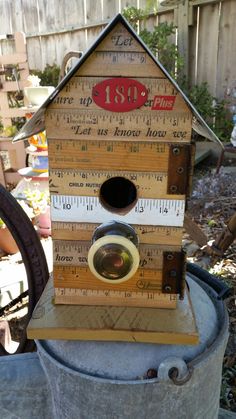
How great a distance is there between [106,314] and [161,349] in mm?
136

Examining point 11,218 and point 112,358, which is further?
point 11,218

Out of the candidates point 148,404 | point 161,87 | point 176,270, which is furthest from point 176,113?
point 148,404

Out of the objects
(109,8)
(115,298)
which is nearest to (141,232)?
(115,298)

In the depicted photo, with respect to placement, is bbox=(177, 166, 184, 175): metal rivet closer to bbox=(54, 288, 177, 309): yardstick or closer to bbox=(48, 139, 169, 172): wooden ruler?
bbox=(48, 139, 169, 172): wooden ruler

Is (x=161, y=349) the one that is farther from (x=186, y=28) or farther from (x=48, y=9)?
(x=48, y=9)

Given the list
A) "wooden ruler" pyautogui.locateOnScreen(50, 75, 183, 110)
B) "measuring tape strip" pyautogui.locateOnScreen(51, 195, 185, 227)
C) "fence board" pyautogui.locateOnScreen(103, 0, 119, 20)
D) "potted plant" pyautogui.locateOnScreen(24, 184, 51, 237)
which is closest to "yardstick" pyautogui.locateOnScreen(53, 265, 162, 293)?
"measuring tape strip" pyautogui.locateOnScreen(51, 195, 185, 227)

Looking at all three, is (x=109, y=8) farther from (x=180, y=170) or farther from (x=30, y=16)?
(x=180, y=170)

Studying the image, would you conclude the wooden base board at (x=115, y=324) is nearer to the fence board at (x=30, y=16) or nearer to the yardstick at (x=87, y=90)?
the yardstick at (x=87, y=90)

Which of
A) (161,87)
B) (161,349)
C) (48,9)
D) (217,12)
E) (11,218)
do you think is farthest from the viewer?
(48,9)

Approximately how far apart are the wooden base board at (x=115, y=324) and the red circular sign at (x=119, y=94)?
428mm

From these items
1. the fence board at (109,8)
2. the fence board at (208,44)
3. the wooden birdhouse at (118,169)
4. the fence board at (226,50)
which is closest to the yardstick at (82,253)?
the wooden birdhouse at (118,169)

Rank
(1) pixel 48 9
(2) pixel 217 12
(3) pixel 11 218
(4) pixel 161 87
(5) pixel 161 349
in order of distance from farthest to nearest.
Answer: (1) pixel 48 9, (2) pixel 217 12, (3) pixel 11 218, (5) pixel 161 349, (4) pixel 161 87

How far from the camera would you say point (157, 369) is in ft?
2.60

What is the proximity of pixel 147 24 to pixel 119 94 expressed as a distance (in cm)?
390
